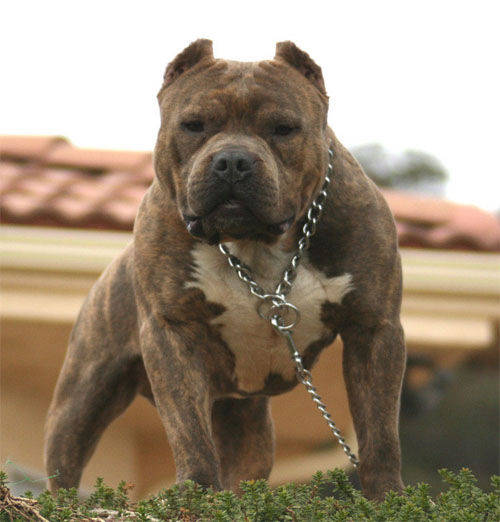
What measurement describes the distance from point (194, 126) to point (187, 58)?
30 cm

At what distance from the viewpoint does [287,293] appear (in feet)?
13.6

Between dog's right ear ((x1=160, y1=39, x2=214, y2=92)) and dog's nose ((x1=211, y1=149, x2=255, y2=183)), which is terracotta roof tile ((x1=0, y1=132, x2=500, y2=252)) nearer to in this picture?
dog's right ear ((x1=160, y1=39, x2=214, y2=92))

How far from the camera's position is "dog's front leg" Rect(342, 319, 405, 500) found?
4023 millimetres

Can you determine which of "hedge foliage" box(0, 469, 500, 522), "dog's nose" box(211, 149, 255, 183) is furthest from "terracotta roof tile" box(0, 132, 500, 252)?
"hedge foliage" box(0, 469, 500, 522)

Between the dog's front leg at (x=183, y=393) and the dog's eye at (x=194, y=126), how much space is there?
0.73 m

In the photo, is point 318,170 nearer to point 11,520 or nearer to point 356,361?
point 356,361

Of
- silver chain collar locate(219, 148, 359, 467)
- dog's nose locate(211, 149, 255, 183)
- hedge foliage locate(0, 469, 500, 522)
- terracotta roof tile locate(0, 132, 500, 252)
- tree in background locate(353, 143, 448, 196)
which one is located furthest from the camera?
tree in background locate(353, 143, 448, 196)

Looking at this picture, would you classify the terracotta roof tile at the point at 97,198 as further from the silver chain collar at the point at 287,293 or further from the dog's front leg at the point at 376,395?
the dog's front leg at the point at 376,395

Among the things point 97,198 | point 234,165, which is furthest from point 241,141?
point 97,198

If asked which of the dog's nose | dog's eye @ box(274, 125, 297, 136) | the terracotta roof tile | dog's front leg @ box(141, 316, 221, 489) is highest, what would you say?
the terracotta roof tile

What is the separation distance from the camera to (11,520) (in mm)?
3287

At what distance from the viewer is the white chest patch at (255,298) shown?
4156 mm

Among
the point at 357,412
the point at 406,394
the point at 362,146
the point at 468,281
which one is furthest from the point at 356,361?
the point at 362,146

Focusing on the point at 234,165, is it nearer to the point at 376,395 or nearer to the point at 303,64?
the point at 303,64
